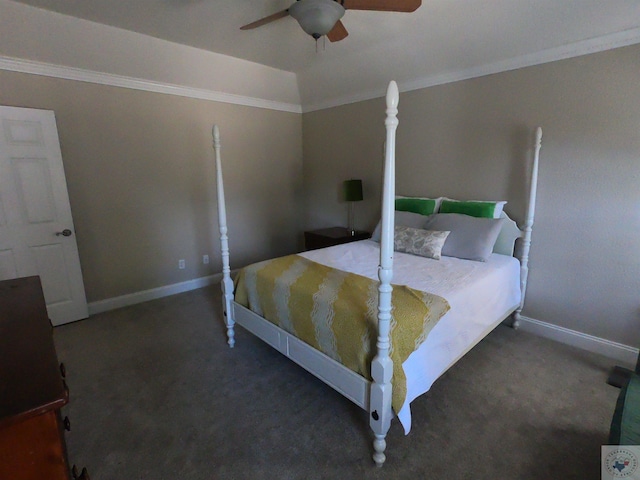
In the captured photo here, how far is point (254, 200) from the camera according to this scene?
434cm

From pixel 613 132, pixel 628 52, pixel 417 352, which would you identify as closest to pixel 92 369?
pixel 417 352

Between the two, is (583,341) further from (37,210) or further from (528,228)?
(37,210)

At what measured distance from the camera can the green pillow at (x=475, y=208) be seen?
2.75 meters

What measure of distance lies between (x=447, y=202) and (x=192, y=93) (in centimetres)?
305

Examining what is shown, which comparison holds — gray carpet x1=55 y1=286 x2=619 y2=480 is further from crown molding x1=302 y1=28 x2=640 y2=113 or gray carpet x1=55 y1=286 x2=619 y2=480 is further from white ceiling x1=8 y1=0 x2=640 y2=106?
white ceiling x1=8 y1=0 x2=640 y2=106

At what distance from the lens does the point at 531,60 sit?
2.53 m

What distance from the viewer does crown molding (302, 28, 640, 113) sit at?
215 cm

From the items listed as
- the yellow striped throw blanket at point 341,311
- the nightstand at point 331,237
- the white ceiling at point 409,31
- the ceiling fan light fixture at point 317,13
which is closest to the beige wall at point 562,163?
the white ceiling at point 409,31

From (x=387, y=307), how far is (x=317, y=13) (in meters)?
1.52

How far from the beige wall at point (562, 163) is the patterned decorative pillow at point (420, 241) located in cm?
71

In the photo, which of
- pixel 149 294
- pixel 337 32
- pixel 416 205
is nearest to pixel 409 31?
pixel 337 32

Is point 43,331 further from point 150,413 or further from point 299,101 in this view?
point 299,101
